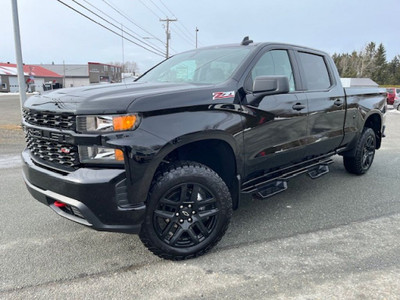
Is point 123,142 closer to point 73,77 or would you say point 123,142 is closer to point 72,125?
point 72,125

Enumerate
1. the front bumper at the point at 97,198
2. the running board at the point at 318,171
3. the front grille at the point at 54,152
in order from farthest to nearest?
the running board at the point at 318,171
the front grille at the point at 54,152
the front bumper at the point at 97,198

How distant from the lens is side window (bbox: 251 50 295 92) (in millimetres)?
3408

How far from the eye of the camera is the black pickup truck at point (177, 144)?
239 centimetres

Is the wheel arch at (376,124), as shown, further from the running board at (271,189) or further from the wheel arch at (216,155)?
the wheel arch at (216,155)

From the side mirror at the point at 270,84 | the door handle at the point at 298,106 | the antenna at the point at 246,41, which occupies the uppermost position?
the antenna at the point at 246,41

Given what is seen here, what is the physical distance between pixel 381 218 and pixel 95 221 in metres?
3.13

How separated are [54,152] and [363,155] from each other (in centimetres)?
471

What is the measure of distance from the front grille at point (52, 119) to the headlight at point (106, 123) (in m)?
0.08

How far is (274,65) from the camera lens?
364 centimetres

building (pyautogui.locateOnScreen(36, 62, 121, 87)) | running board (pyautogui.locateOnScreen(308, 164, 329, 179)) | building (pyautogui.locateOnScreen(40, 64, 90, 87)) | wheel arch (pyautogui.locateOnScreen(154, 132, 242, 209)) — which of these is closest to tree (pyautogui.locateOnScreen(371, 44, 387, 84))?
building (pyautogui.locateOnScreen(36, 62, 121, 87))

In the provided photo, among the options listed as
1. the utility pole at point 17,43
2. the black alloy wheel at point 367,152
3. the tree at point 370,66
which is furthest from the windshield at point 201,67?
the tree at point 370,66

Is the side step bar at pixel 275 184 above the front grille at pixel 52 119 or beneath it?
beneath

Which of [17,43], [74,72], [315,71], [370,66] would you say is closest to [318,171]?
[315,71]

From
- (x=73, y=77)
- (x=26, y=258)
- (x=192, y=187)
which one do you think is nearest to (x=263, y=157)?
(x=192, y=187)
